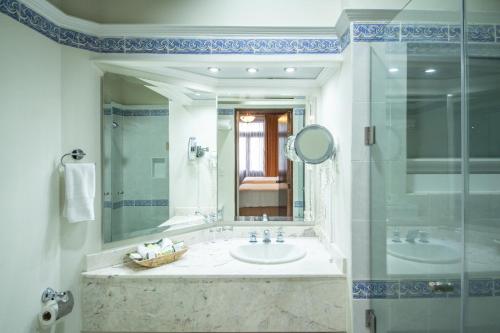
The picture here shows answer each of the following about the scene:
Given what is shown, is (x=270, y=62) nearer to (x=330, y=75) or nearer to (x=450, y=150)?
(x=330, y=75)

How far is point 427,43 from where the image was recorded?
3.86ft

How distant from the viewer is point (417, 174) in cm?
125

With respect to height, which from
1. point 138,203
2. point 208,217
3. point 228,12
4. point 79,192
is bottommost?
point 208,217

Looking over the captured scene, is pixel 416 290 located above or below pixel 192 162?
below

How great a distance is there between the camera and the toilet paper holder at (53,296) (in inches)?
56.7

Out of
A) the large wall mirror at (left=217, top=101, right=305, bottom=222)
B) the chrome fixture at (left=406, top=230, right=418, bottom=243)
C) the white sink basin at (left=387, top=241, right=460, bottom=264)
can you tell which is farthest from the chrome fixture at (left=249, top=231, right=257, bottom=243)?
the chrome fixture at (left=406, top=230, right=418, bottom=243)

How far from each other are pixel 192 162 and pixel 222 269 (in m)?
0.90

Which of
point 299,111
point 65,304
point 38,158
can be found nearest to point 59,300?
point 65,304

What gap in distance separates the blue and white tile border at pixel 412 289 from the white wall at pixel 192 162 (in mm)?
1244

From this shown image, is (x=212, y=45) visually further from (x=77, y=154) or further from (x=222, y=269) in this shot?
(x=222, y=269)

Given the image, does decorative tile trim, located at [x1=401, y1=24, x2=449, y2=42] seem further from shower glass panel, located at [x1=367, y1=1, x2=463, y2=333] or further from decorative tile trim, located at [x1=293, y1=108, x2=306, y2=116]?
decorative tile trim, located at [x1=293, y1=108, x2=306, y2=116]

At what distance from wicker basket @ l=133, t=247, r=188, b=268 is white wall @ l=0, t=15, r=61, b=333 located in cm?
48

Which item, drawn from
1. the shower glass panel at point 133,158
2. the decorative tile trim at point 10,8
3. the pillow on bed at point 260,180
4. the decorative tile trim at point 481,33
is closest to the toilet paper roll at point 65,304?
the shower glass panel at point 133,158

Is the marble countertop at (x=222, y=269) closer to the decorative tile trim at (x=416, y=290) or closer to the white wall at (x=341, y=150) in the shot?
the white wall at (x=341, y=150)
